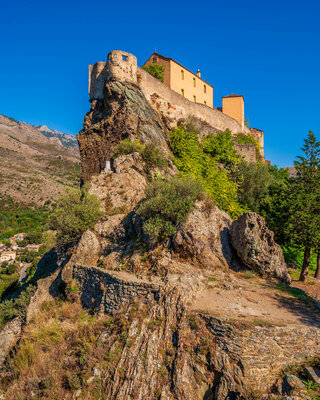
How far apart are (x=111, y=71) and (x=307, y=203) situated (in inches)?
626

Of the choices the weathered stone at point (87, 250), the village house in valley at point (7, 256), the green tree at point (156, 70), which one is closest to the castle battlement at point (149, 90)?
the green tree at point (156, 70)

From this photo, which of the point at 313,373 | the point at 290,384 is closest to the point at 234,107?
the point at 313,373

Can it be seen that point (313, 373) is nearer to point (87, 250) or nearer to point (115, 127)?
point (87, 250)

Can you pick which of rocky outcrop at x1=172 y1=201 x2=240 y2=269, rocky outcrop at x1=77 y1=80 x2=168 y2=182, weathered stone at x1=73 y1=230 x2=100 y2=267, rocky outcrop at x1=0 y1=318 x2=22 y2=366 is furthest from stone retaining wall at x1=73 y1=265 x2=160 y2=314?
rocky outcrop at x1=77 y1=80 x2=168 y2=182

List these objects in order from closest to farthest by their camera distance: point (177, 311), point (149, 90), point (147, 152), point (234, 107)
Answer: point (177, 311) → point (147, 152) → point (149, 90) → point (234, 107)

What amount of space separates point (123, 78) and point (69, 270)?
15006 mm

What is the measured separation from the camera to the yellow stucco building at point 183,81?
2653 cm

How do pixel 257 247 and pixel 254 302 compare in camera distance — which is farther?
pixel 257 247

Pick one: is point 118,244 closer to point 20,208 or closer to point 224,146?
point 224,146

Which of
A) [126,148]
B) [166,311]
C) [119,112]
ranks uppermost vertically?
[119,112]

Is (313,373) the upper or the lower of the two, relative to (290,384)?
upper

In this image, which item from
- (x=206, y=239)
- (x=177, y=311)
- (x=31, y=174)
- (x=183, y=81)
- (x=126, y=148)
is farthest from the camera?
(x=31, y=174)

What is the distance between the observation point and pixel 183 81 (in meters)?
28.2

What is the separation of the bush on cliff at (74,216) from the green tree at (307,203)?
30.1 feet
